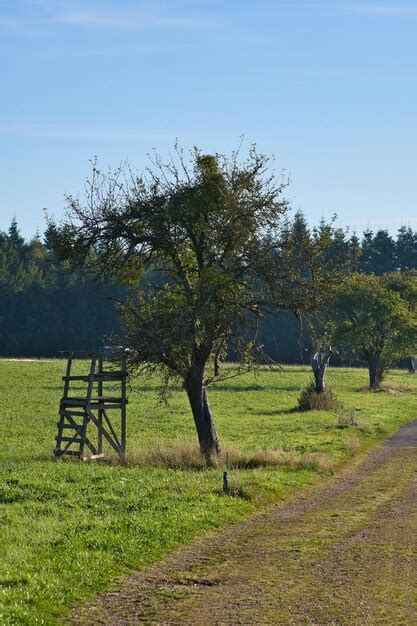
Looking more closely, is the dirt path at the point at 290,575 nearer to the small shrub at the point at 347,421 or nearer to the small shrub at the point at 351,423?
the small shrub at the point at 351,423

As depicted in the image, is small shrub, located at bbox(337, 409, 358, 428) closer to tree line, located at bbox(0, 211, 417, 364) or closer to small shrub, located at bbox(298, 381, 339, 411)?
small shrub, located at bbox(298, 381, 339, 411)

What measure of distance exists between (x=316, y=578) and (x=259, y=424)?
28.3 metres

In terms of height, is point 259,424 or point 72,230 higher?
point 72,230

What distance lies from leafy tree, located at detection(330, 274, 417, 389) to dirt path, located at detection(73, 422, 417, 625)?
2045 inches

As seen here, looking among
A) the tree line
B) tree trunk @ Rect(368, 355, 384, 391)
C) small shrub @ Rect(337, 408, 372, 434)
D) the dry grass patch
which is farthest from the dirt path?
the tree line

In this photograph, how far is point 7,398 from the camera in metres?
54.2

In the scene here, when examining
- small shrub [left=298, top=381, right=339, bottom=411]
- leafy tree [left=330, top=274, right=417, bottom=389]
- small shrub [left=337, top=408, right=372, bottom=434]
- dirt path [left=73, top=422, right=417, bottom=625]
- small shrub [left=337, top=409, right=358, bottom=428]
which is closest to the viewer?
dirt path [left=73, top=422, right=417, bottom=625]

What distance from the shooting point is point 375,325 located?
2886 inches

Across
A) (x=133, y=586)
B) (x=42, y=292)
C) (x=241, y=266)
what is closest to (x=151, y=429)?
(x=241, y=266)

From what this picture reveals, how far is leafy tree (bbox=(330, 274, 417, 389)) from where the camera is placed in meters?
71.9

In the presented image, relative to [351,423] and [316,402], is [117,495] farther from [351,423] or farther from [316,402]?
[316,402]

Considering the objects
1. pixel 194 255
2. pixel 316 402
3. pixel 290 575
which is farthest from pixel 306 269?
pixel 316 402

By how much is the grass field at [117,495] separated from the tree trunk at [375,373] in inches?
828

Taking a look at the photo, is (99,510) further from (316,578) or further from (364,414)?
(364,414)
